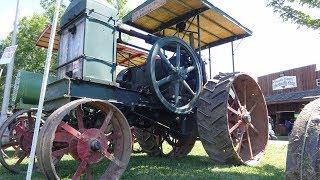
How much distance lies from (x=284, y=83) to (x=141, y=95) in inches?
911

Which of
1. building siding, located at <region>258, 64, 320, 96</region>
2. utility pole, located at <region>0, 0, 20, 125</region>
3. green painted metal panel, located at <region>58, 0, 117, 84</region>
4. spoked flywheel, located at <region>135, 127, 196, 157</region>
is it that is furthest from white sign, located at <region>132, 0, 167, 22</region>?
building siding, located at <region>258, 64, 320, 96</region>

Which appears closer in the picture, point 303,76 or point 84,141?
point 84,141

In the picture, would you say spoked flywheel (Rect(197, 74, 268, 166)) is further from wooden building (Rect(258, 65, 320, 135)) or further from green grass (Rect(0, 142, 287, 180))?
wooden building (Rect(258, 65, 320, 135))

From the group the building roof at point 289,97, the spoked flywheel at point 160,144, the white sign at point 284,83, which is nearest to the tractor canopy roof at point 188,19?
the spoked flywheel at point 160,144

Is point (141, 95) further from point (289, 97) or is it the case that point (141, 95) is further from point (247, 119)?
point (289, 97)

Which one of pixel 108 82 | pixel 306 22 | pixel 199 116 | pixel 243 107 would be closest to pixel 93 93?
pixel 108 82

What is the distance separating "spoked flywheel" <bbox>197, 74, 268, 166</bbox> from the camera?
20.7ft

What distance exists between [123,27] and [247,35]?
12.5ft

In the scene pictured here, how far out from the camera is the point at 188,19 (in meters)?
8.35

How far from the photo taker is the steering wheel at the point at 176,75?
22.0 feet

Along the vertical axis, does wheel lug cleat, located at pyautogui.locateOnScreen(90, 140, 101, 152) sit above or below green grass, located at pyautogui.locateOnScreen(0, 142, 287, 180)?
above

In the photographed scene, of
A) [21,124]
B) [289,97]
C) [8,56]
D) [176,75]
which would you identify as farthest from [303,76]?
[21,124]

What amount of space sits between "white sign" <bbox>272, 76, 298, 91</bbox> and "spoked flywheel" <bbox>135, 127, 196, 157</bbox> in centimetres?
1982

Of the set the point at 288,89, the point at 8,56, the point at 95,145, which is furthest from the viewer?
the point at 288,89
